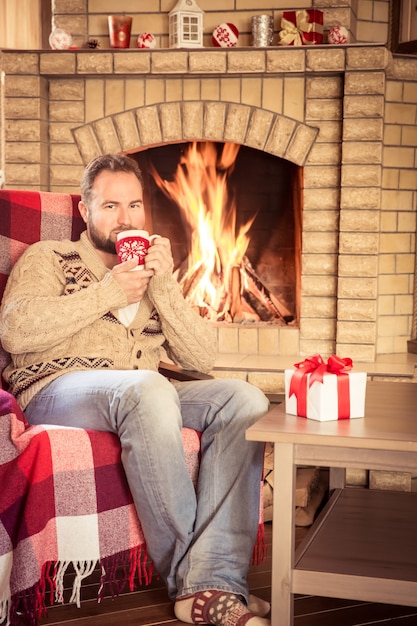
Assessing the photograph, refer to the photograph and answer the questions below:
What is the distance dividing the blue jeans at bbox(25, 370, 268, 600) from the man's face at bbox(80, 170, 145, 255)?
0.36 m

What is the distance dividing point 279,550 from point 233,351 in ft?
6.65

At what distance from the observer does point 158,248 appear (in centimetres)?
189

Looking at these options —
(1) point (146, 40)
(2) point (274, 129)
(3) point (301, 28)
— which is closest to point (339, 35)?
(3) point (301, 28)

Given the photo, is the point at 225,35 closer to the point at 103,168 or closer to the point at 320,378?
the point at 103,168

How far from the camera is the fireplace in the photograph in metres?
3.64

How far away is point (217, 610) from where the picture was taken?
1.67m

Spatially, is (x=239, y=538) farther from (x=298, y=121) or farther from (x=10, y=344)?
(x=298, y=121)

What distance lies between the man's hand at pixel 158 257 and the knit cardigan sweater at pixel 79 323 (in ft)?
0.14

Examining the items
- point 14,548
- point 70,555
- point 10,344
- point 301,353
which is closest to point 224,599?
point 70,555

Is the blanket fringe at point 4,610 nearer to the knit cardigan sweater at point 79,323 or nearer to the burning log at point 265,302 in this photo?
the knit cardigan sweater at point 79,323

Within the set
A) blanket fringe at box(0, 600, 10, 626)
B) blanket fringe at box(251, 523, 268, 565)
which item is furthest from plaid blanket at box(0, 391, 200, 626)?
blanket fringe at box(251, 523, 268, 565)

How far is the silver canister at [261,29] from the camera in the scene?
335 centimetres

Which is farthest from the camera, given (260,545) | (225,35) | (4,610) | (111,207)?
(225,35)

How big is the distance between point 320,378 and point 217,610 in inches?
20.0
